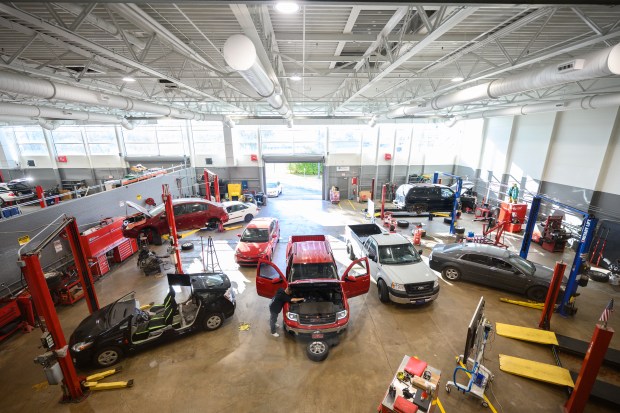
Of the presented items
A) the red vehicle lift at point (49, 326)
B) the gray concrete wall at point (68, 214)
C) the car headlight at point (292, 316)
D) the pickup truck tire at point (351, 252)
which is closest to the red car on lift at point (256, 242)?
the pickup truck tire at point (351, 252)

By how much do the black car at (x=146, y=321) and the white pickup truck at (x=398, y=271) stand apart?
171 inches

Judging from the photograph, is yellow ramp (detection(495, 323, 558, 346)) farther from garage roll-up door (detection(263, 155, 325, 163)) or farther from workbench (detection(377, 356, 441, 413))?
garage roll-up door (detection(263, 155, 325, 163))

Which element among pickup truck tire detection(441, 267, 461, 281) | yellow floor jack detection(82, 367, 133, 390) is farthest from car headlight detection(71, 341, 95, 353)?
pickup truck tire detection(441, 267, 461, 281)

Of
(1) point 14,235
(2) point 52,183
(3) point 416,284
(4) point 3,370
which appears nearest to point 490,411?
(3) point 416,284

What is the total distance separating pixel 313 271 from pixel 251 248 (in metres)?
3.71

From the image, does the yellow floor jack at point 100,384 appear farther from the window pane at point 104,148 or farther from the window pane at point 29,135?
the window pane at point 29,135

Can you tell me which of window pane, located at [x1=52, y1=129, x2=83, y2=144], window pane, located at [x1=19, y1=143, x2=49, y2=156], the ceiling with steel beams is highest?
the ceiling with steel beams

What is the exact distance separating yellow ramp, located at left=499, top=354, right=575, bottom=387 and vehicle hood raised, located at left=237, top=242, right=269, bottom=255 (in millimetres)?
7569

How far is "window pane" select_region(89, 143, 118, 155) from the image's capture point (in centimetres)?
2134

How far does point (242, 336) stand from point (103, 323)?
9.90 ft

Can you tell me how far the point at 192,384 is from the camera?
5.29m

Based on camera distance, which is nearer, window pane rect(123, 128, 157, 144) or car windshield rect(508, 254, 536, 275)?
car windshield rect(508, 254, 536, 275)

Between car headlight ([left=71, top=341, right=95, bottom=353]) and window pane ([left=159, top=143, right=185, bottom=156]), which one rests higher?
window pane ([left=159, top=143, right=185, bottom=156])

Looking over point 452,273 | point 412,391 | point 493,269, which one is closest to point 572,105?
point 493,269
